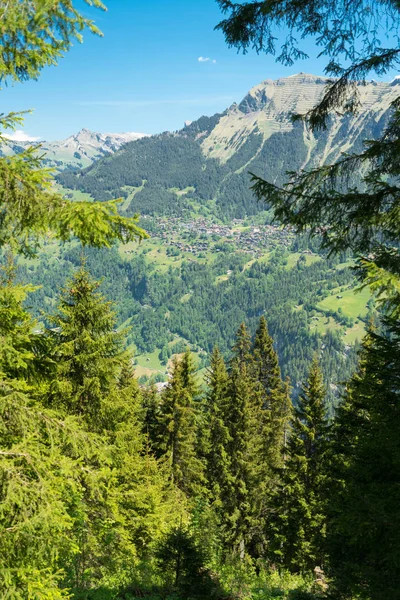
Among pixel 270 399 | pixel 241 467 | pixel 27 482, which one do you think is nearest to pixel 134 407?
pixel 27 482

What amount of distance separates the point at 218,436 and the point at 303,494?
8811 millimetres

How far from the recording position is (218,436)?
102 feet

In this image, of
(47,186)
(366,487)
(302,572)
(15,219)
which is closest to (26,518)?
(15,219)

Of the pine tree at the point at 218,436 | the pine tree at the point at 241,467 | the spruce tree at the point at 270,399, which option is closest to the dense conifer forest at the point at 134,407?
the pine tree at the point at 241,467

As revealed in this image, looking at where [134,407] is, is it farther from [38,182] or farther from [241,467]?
[241,467]

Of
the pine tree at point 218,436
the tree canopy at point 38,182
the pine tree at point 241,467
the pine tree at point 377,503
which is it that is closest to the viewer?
the tree canopy at point 38,182

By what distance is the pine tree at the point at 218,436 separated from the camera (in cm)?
2984

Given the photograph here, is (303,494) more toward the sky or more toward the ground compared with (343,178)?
more toward the ground

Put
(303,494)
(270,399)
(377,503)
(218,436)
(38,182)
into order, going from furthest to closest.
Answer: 1. (270,399)
2. (218,436)
3. (303,494)
4. (377,503)
5. (38,182)

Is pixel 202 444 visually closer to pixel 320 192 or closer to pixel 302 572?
pixel 302 572

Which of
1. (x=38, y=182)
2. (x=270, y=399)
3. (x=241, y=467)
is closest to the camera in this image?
(x=38, y=182)

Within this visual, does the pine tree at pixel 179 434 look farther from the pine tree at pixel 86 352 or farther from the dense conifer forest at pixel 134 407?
the pine tree at pixel 86 352

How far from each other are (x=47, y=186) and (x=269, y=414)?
34065 millimetres

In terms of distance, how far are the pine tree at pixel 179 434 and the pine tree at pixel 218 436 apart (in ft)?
6.97
